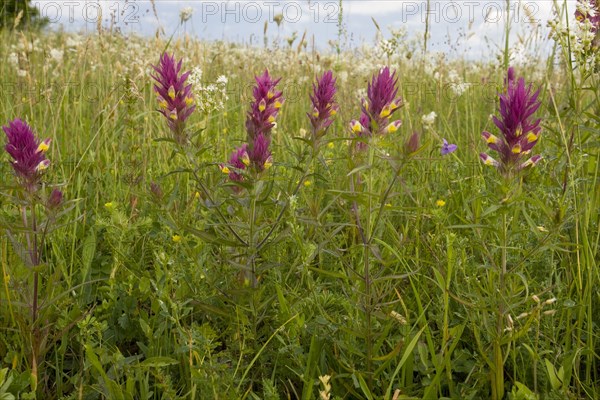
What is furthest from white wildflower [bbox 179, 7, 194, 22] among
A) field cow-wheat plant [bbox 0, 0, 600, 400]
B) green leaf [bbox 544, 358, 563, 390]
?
green leaf [bbox 544, 358, 563, 390]

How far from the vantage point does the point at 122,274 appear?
2.38 meters

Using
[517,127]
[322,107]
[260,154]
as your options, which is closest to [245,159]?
[260,154]

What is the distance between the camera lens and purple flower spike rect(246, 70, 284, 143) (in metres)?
1.87

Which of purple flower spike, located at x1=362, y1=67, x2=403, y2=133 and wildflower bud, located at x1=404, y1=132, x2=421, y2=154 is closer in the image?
wildflower bud, located at x1=404, y1=132, x2=421, y2=154

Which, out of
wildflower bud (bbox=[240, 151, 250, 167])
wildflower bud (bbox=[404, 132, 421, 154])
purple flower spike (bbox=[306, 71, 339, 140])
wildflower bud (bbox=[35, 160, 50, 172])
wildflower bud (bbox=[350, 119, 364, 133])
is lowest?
wildflower bud (bbox=[35, 160, 50, 172])

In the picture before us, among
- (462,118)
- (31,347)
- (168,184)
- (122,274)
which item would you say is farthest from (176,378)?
(462,118)

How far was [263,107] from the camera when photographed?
187 cm

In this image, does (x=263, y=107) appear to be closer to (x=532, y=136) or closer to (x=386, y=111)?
(x=386, y=111)

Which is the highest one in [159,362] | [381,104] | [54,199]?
[381,104]

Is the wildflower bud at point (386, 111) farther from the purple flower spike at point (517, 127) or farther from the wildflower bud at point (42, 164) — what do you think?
the wildflower bud at point (42, 164)

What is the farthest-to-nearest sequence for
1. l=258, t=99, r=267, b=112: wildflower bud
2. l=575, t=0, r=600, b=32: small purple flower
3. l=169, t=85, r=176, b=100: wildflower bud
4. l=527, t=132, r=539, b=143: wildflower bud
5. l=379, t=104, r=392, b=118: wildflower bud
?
1. l=575, t=0, r=600, b=32: small purple flower
2. l=169, t=85, r=176, b=100: wildflower bud
3. l=258, t=99, r=267, b=112: wildflower bud
4. l=379, t=104, r=392, b=118: wildflower bud
5. l=527, t=132, r=539, b=143: wildflower bud

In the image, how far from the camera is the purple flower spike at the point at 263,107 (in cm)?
187

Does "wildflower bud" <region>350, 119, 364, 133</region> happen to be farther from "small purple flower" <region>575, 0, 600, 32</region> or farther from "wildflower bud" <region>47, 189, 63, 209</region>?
"small purple flower" <region>575, 0, 600, 32</region>

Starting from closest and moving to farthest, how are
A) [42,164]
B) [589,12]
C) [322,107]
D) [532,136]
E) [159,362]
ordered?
[532,136] < [159,362] < [42,164] < [322,107] < [589,12]
